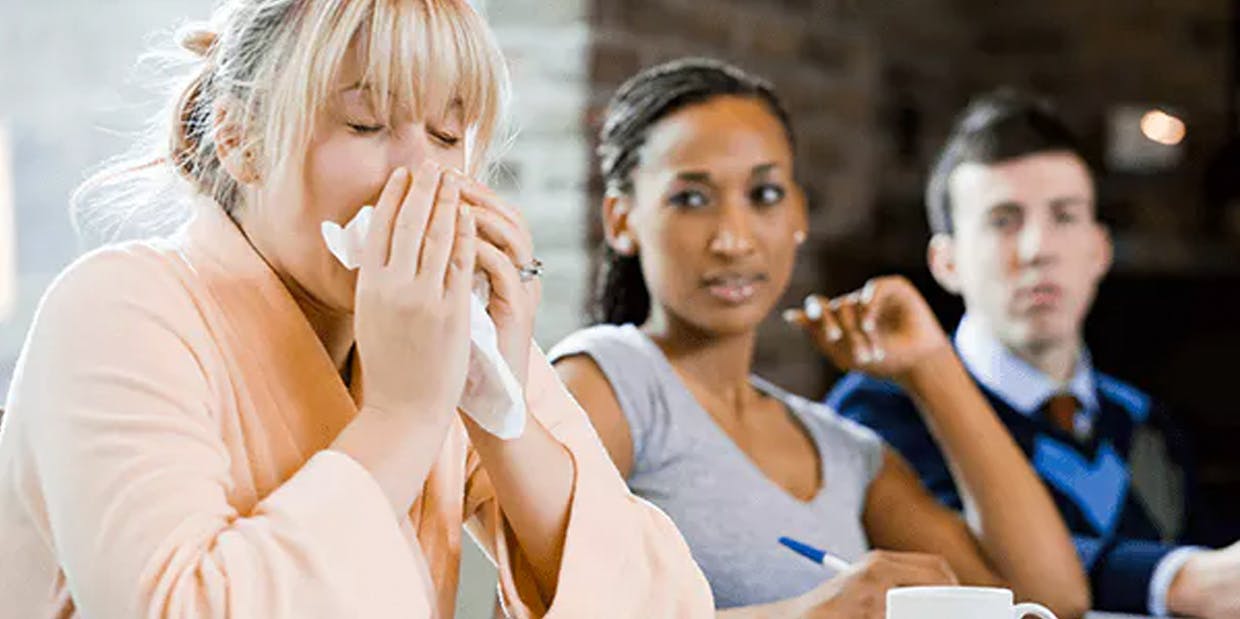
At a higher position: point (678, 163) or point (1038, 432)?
point (678, 163)

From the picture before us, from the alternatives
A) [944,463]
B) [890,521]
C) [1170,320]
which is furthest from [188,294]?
[1170,320]

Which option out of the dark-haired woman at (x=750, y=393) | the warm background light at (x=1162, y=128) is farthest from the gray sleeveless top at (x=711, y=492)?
the warm background light at (x=1162, y=128)

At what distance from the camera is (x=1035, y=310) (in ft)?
7.15

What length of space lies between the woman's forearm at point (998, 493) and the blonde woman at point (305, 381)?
24.5 inches

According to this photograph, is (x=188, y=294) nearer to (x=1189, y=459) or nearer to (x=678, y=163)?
(x=678, y=163)

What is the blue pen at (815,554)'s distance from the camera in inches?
57.9

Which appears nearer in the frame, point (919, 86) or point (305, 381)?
point (305, 381)

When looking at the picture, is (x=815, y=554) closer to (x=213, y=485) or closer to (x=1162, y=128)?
(x=213, y=485)

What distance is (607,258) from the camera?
176 cm

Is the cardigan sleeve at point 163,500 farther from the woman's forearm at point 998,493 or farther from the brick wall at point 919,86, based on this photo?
the brick wall at point 919,86

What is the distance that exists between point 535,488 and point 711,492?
428 mm

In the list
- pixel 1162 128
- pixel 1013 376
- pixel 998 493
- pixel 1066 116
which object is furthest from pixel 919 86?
pixel 998 493

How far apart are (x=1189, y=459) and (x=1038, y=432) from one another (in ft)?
0.84

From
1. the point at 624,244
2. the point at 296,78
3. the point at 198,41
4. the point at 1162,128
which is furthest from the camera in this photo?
the point at 1162,128
